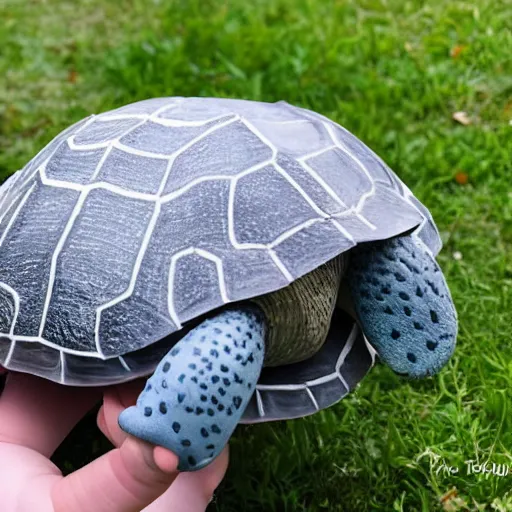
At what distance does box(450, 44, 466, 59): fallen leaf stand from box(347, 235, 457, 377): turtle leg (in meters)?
1.73

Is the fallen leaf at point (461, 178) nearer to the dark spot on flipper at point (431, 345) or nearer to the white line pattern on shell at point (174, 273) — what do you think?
the dark spot on flipper at point (431, 345)

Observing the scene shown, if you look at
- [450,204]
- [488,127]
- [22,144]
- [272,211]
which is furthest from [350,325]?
[22,144]

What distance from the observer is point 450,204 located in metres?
2.31

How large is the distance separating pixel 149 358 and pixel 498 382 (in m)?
0.88

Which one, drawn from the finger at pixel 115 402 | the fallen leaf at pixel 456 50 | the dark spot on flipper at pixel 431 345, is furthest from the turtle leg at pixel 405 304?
the fallen leaf at pixel 456 50

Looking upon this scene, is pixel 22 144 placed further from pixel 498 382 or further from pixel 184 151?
pixel 498 382

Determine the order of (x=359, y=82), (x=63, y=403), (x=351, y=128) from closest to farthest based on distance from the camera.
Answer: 1. (x=63, y=403)
2. (x=351, y=128)
3. (x=359, y=82)

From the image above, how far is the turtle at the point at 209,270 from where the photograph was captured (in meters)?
1.17

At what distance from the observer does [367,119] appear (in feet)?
8.35

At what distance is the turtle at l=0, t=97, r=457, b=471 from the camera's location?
1169mm

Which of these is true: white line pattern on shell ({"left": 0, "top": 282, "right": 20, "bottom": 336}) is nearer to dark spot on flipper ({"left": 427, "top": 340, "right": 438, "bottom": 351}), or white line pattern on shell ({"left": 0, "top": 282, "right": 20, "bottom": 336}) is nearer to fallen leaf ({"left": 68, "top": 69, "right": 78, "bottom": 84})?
dark spot on flipper ({"left": 427, "top": 340, "right": 438, "bottom": 351})

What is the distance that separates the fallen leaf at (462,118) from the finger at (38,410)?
5.51ft

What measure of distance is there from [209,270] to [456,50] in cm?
205

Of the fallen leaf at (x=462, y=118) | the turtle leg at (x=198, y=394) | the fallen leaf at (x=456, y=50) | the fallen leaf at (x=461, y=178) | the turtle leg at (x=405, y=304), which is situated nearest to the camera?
the turtle leg at (x=198, y=394)
